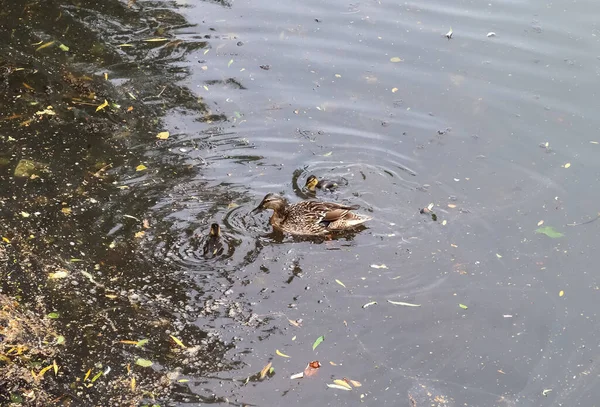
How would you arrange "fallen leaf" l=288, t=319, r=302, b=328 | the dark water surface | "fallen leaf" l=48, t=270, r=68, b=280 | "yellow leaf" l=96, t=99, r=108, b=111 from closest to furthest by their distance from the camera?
1. the dark water surface
2. "fallen leaf" l=288, t=319, r=302, b=328
3. "fallen leaf" l=48, t=270, r=68, b=280
4. "yellow leaf" l=96, t=99, r=108, b=111

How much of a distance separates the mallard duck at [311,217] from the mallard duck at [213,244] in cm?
83

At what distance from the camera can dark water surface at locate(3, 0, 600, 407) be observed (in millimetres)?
6633

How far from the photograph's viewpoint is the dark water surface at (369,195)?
6633 millimetres

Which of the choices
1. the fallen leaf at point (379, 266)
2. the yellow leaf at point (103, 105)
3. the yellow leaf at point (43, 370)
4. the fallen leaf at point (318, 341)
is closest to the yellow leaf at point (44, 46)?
the yellow leaf at point (103, 105)

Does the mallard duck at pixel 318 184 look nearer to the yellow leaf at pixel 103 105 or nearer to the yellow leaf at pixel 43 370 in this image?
the yellow leaf at pixel 103 105

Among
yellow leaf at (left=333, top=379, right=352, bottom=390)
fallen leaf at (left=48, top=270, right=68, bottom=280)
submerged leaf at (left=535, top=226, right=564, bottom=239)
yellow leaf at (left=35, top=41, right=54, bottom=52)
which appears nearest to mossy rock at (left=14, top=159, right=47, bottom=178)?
fallen leaf at (left=48, top=270, right=68, bottom=280)

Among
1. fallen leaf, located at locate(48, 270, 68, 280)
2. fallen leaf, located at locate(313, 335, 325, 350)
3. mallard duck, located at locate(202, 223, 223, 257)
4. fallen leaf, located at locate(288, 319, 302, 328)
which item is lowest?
fallen leaf, located at locate(313, 335, 325, 350)

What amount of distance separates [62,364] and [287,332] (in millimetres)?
2053

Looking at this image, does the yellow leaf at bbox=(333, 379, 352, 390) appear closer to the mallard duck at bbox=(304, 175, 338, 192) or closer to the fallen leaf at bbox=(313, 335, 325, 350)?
the fallen leaf at bbox=(313, 335, 325, 350)

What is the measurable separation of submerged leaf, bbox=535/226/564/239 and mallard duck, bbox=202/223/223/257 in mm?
3678

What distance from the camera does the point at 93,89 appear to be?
9867mm

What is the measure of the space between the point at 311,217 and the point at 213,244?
4.14 ft

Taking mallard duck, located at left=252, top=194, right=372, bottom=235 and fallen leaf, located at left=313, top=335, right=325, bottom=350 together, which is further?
mallard duck, located at left=252, top=194, right=372, bottom=235

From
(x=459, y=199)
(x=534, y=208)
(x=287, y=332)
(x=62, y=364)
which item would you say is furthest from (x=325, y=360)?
(x=534, y=208)
